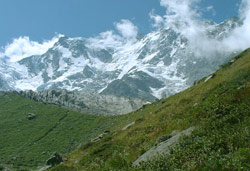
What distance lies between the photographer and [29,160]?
69.2m

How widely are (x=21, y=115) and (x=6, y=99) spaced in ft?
105

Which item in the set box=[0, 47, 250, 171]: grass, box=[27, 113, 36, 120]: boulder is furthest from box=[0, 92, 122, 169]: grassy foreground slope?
box=[0, 47, 250, 171]: grass

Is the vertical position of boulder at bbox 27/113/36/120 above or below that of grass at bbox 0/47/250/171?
above

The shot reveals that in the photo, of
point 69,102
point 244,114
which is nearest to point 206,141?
point 244,114

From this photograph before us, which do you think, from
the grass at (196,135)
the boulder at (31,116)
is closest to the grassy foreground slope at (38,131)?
the boulder at (31,116)

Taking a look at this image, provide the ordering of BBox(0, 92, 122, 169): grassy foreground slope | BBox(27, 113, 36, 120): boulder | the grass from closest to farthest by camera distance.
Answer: the grass, BBox(0, 92, 122, 169): grassy foreground slope, BBox(27, 113, 36, 120): boulder

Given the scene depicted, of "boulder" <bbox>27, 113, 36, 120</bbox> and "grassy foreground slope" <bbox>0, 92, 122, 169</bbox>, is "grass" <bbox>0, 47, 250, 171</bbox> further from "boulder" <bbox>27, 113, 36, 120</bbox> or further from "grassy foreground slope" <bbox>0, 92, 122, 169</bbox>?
"boulder" <bbox>27, 113, 36, 120</bbox>

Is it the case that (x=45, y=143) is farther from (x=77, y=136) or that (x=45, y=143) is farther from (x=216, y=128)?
(x=216, y=128)

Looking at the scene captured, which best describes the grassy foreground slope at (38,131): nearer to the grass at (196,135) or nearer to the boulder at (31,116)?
the boulder at (31,116)

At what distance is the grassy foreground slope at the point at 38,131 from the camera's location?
73.9 meters

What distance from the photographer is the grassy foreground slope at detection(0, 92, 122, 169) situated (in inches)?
2911

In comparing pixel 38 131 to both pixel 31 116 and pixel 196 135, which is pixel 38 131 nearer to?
pixel 31 116

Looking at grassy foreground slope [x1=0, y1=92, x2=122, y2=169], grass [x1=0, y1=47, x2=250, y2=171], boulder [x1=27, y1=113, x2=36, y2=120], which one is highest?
boulder [x1=27, y1=113, x2=36, y2=120]

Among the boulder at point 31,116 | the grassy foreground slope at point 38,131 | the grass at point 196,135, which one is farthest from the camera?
the boulder at point 31,116
